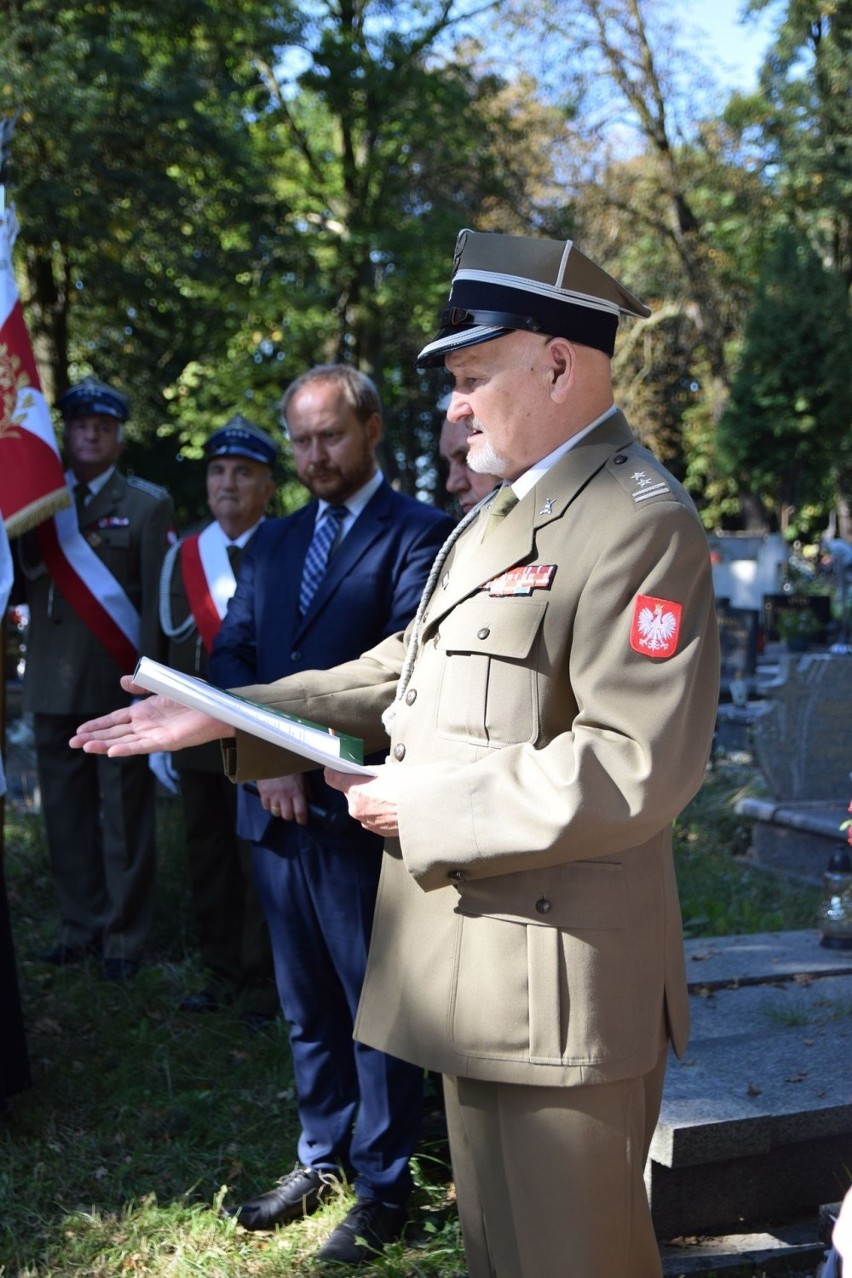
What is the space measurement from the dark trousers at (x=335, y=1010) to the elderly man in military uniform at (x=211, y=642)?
1.54 m

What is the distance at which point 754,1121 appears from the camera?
273cm

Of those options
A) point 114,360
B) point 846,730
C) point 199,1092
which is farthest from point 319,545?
point 114,360

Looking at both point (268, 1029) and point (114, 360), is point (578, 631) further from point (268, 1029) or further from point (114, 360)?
point (114, 360)

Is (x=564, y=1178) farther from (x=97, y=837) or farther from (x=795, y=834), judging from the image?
(x=795, y=834)

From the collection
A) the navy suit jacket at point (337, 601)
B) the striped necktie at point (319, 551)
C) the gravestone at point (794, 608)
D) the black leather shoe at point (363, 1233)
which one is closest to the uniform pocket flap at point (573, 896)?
the navy suit jacket at point (337, 601)

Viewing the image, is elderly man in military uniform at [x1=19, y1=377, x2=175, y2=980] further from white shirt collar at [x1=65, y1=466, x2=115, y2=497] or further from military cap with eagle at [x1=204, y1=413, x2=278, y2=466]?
military cap with eagle at [x1=204, y1=413, x2=278, y2=466]

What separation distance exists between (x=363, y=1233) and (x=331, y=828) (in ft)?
2.99

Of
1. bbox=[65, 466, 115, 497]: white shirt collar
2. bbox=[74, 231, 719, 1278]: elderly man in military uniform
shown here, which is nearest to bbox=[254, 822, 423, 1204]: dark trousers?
bbox=[74, 231, 719, 1278]: elderly man in military uniform

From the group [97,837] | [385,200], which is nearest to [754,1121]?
[97,837]

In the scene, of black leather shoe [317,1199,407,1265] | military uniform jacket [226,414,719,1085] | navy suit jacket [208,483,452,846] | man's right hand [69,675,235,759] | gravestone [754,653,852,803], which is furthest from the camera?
gravestone [754,653,852,803]

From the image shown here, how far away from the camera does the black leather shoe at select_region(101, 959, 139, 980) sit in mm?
4852

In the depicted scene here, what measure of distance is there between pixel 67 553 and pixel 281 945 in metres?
2.42

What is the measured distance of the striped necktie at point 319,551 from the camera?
129 inches

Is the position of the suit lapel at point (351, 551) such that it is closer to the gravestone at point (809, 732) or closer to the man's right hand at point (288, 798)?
the man's right hand at point (288, 798)
